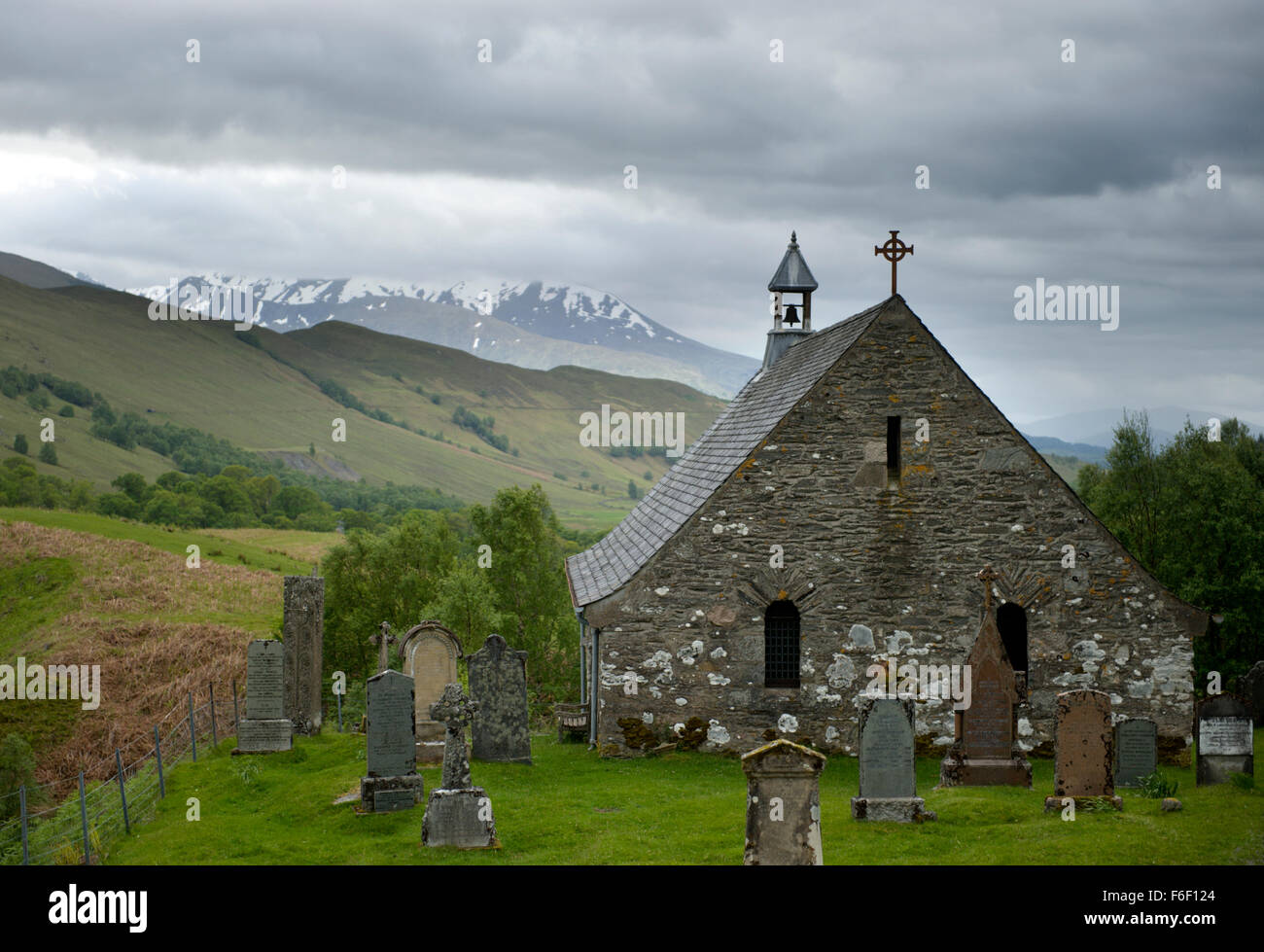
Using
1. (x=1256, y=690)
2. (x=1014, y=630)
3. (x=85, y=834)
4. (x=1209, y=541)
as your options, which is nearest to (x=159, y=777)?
(x=85, y=834)

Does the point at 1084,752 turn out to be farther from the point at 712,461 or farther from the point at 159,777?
the point at 159,777

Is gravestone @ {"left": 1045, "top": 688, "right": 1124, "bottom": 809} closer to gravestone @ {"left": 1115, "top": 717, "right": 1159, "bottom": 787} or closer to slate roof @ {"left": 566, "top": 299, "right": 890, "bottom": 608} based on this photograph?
gravestone @ {"left": 1115, "top": 717, "right": 1159, "bottom": 787}

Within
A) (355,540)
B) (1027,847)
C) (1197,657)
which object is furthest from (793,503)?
(355,540)

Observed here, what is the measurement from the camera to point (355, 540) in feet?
139

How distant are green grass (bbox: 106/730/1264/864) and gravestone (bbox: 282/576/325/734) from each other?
13.1 feet

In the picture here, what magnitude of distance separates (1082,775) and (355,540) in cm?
3280

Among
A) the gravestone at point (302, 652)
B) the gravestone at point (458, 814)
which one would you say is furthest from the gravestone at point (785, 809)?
the gravestone at point (302, 652)

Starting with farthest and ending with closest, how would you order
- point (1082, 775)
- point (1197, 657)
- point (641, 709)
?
point (1197, 657), point (641, 709), point (1082, 775)

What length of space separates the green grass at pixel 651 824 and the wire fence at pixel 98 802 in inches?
22.0

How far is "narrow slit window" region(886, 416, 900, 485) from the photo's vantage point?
778 inches

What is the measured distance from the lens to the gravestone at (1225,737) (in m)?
17.1

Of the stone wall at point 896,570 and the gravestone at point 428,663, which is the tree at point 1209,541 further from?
the gravestone at point 428,663
